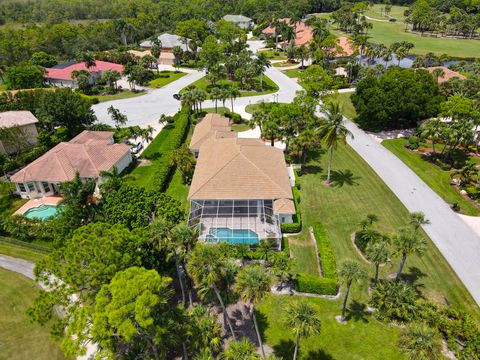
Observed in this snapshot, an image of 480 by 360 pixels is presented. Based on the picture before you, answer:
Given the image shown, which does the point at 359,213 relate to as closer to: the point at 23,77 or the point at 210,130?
the point at 210,130

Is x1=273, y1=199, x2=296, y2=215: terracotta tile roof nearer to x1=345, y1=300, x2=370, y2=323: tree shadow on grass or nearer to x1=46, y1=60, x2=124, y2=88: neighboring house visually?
x1=345, y1=300, x2=370, y2=323: tree shadow on grass

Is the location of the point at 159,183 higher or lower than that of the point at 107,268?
lower

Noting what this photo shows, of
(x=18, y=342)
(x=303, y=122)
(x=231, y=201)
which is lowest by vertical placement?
(x=18, y=342)

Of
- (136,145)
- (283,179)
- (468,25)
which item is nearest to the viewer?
(283,179)

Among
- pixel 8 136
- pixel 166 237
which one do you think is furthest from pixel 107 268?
pixel 8 136

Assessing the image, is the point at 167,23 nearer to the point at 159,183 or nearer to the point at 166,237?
the point at 159,183

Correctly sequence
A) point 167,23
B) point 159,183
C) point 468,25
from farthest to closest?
point 167,23
point 468,25
point 159,183

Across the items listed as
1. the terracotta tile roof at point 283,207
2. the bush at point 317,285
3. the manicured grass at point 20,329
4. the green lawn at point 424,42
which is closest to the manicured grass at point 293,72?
the green lawn at point 424,42

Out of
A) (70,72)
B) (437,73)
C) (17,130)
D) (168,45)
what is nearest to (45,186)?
(17,130)
